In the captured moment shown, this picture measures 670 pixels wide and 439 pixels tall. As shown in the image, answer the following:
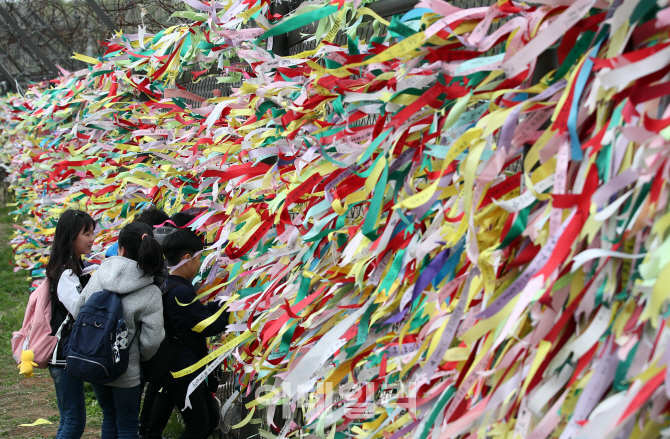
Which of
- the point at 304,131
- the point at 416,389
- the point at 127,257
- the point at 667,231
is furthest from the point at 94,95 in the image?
the point at 667,231

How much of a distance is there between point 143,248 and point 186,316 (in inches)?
14.6

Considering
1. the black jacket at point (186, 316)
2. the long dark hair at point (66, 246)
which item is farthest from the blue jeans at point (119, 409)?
the long dark hair at point (66, 246)

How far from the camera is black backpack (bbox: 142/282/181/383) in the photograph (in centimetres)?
302

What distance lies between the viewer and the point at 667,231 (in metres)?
0.80

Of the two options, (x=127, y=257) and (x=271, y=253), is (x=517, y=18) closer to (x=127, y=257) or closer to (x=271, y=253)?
(x=271, y=253)

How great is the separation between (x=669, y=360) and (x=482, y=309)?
341mm

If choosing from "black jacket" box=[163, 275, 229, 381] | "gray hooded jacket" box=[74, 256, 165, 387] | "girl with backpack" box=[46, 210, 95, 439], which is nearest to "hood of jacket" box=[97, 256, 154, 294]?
"gray hooded jacket" box=[74, 256, 165, 387]

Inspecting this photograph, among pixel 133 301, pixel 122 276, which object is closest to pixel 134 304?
pixel 133 301

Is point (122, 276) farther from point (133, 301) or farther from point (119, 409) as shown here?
point (119, 409)

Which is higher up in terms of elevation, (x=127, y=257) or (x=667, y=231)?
(x=667, y=231)

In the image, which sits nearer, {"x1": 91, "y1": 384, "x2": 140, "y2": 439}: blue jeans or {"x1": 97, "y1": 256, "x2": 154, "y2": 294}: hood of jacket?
{"x1": 97, "y1": 256, "x2": 154, "y2": 294}: hood of jacket

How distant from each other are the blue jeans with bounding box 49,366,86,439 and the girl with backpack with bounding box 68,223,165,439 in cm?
28

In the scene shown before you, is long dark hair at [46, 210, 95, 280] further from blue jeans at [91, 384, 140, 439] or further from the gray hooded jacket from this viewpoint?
blue jeans at [91, 384, 140, 439]

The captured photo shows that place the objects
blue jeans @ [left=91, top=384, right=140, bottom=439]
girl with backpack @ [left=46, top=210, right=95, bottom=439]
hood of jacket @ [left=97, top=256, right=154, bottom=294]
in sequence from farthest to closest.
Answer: girl with backpack @ [left=46, top=210, right=95, bottom=439], blue jeans @ [left=91, top=384, right=140, bottom=439], hood of jacket @ [left=97, top=256, right=154, bottom=294]
